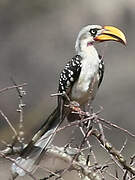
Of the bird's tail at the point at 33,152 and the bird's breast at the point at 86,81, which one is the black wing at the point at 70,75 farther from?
the bird's tail at the point at 33,152

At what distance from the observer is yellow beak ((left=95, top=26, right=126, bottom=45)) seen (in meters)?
3.12

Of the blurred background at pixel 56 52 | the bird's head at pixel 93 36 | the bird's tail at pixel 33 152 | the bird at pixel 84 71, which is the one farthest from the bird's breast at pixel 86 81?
the blurred background at pixel 56 52

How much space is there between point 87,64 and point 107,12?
280 inches

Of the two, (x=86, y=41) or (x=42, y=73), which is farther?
(x=42, y=73)

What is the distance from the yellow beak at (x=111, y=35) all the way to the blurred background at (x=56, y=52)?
12.8 ft

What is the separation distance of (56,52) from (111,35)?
6.27 metres

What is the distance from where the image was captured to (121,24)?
9.94 m

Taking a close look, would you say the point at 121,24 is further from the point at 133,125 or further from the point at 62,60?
the point at 133,125

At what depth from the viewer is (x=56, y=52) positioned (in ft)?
31.2

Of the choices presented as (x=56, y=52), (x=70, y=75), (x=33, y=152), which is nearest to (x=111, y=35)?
(x=70, y=75)

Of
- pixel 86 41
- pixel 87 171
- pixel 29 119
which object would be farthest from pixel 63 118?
pixel 87 171

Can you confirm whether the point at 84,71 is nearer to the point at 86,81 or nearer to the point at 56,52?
the point at 86,81

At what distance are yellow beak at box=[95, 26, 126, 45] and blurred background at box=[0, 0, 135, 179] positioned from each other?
153 inches

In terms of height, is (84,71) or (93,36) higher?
(93,36)
